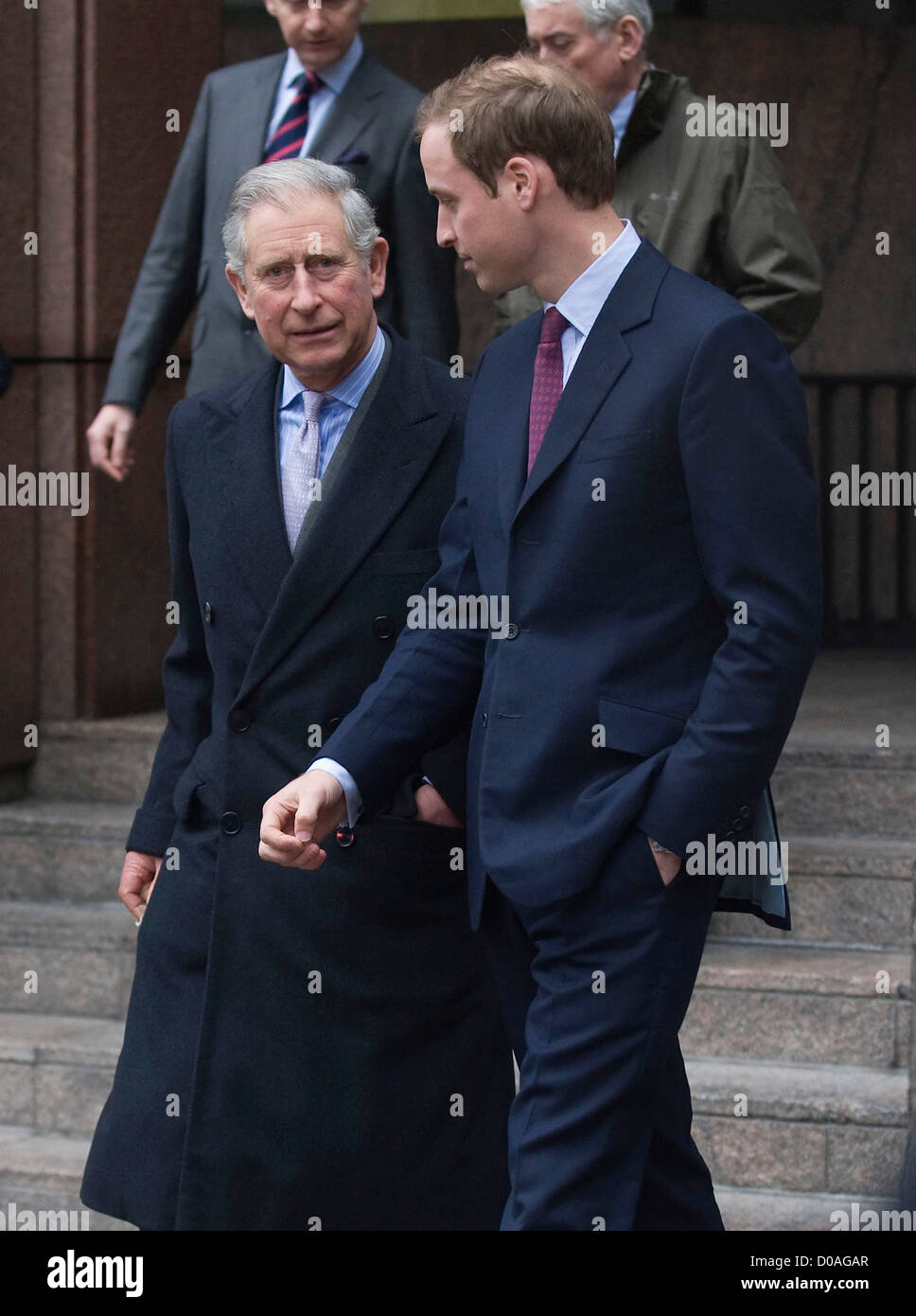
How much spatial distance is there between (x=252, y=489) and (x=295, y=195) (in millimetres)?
467

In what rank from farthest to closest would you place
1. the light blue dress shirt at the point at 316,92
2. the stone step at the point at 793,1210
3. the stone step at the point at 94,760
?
the stone step at the point at 94,760, the light blue dress shirt at the point at 316,92, the stone step at the point at 793,1210

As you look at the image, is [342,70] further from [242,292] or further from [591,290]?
[591,290]

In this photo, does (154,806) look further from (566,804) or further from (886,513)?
(886,513)

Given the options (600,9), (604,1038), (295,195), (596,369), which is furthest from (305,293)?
(600,9)

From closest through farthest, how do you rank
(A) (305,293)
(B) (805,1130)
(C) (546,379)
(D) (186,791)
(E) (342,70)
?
(C) (546,379) < (A) (305,293) < (D) (186,791) < (B) (805,1130) < (E) (342,70)

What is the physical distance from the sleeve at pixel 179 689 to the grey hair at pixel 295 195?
0.35 meters

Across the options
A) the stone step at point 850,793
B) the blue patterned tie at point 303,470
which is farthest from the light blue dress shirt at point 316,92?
the stone step at point 850,793

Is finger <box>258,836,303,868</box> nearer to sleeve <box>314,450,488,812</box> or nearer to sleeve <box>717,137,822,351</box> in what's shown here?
sleeve <box>314,450,488,812</box>

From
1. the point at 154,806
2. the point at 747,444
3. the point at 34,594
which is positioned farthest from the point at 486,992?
the point at 34,594

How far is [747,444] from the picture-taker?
117 inches

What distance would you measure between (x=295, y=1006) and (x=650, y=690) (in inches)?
37.3

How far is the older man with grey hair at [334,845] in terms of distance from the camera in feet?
11.9

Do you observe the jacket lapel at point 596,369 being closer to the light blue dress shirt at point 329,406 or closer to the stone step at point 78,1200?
the light blue dress shirt at point 329,406

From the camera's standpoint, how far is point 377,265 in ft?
12.3
